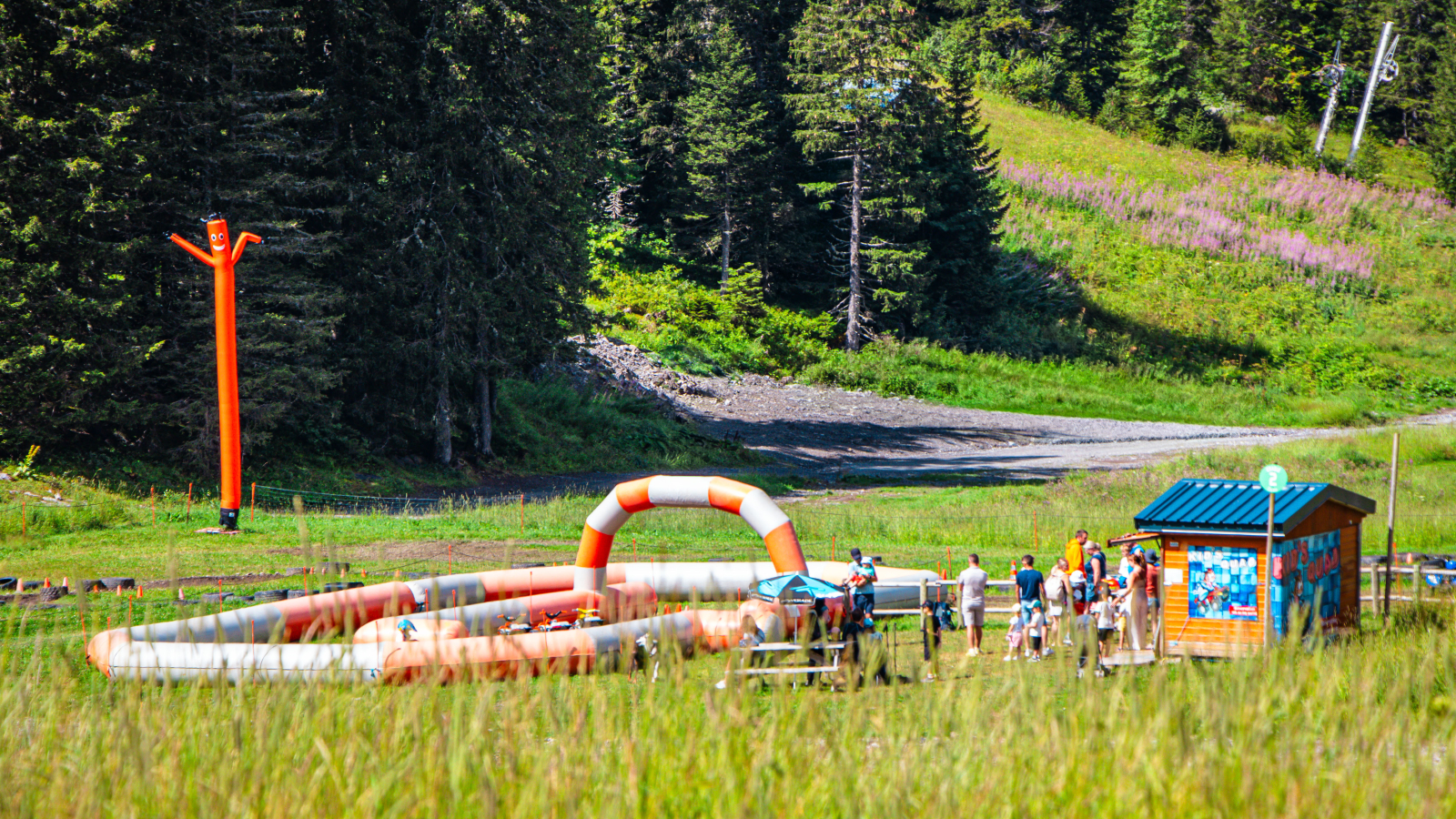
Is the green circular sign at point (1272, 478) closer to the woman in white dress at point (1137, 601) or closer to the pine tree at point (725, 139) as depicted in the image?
the woman in white dress at point (1137, 601)

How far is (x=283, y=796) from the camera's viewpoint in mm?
4094

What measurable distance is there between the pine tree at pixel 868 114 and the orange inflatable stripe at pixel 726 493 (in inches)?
1608

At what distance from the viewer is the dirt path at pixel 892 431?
39312mm

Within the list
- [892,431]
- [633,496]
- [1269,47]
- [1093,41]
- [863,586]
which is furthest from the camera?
[1093,41]

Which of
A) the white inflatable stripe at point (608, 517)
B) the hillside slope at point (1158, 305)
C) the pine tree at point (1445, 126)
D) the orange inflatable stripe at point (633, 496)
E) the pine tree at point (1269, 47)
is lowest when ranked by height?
the white inflatable stripe at point (608, 517)

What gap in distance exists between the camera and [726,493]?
55.1 ft

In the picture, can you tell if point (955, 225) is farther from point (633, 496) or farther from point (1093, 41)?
point (1093, 41)

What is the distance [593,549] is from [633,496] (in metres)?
1.06

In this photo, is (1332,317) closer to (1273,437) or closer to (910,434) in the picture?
(1273,437)

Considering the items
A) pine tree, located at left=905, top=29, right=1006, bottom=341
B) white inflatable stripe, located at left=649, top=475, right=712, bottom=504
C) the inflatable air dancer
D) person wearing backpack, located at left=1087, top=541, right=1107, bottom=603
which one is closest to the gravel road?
pine tree, located at left=905, top=29, right=1006, bottom=341

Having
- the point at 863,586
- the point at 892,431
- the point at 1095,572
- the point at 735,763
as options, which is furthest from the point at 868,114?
the point at 735,763

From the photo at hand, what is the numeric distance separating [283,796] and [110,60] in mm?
27337

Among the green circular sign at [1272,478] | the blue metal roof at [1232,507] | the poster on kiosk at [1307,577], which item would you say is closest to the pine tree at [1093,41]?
the blue metal roof at [1232,507]

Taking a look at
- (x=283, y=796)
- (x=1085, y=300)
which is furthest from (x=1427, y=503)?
(x=1085, y=300)
